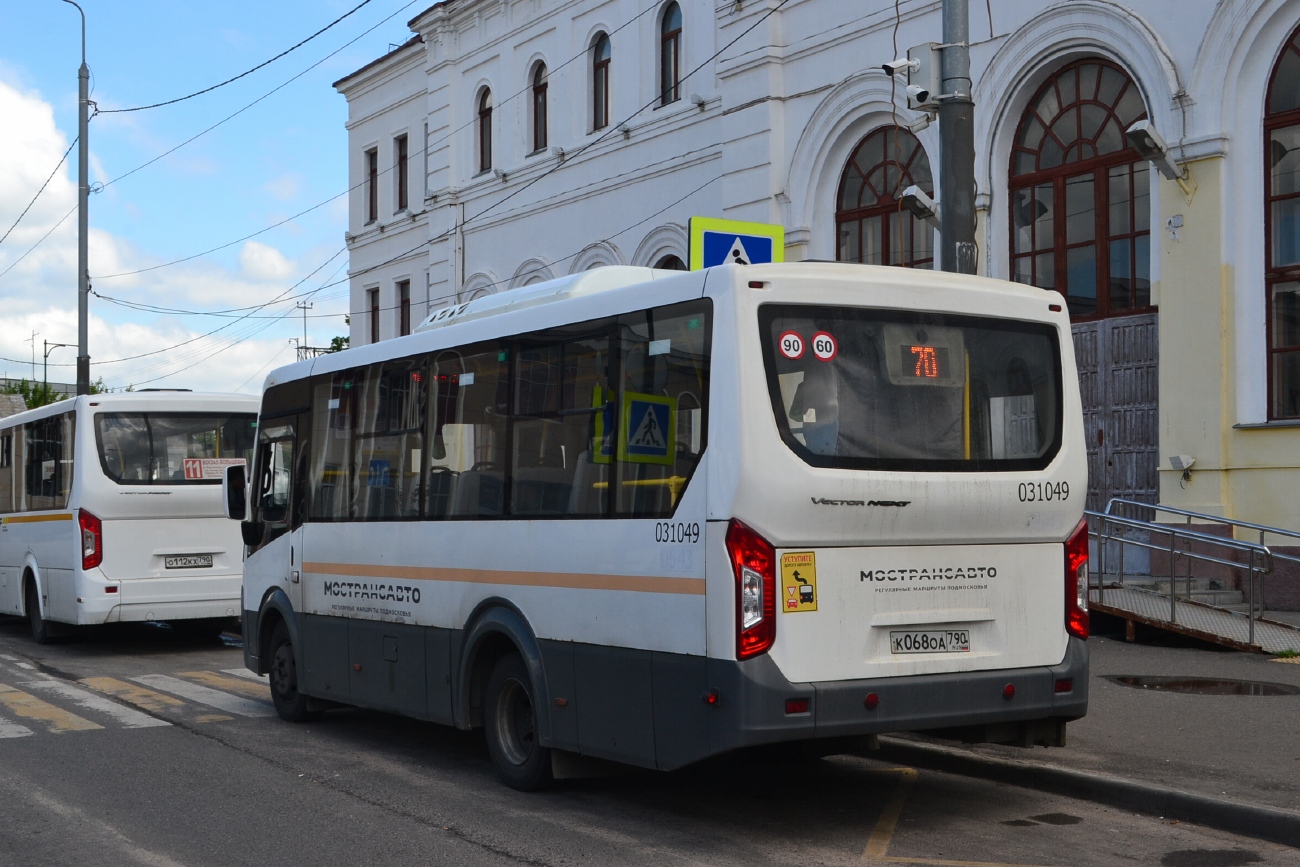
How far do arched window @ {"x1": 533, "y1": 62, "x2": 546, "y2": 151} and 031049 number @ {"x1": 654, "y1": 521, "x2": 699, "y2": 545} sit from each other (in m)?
23.3

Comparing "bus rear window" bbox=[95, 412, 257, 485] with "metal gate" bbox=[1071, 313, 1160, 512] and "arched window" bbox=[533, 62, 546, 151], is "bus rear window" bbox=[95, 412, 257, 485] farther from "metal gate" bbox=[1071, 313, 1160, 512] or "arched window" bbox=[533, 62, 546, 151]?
"arched window" bbox=[533, 62, 546, 151]

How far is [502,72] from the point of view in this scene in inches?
1202

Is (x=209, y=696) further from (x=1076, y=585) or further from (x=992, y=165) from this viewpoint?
(x=992, y=165)

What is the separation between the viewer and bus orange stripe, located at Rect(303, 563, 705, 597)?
23.0 feet

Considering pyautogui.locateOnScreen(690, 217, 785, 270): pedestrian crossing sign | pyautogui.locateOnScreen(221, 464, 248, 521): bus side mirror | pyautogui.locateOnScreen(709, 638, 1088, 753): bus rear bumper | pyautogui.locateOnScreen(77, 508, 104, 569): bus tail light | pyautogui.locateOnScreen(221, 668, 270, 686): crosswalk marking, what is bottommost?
pyautogui.locateOnScreen(221, 668, 270, 686): crosswalk marking

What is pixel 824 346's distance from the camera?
277 inches

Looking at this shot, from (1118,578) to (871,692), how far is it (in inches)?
379

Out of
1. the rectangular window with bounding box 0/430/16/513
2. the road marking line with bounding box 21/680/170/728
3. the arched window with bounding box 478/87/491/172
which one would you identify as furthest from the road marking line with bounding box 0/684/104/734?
the arched window with bounding box 478/87/491/172

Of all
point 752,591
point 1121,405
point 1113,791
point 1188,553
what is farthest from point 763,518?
point 1121,405

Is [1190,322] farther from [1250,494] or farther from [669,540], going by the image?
[669,540]

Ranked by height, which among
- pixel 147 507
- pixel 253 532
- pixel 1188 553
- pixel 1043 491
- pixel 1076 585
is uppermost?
pixel 1043 491

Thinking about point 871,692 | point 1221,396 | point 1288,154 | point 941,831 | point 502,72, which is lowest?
point 941,831

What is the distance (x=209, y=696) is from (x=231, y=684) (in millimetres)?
918

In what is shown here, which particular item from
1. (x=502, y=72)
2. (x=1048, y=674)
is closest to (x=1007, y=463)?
(x=1048, y=674)
